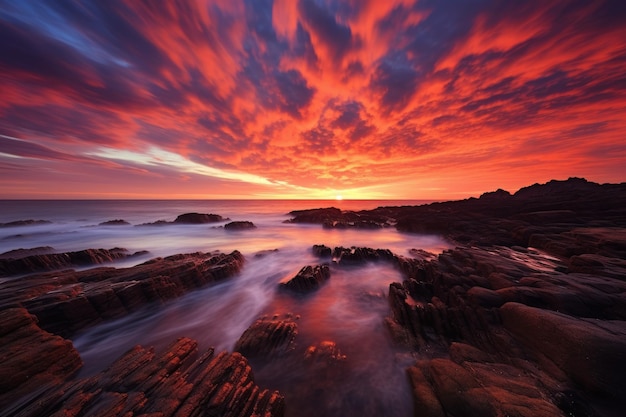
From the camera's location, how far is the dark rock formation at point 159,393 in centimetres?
415

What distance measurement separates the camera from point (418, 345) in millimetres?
7230

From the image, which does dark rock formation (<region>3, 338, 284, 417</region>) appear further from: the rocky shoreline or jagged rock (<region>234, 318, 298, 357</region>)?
jagged rock (<region>234, 318, 298, 357</region>)

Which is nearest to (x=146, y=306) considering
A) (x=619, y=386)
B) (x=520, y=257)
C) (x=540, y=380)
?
(x=540, y=380)

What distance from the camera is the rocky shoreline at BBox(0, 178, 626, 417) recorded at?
14.1ft

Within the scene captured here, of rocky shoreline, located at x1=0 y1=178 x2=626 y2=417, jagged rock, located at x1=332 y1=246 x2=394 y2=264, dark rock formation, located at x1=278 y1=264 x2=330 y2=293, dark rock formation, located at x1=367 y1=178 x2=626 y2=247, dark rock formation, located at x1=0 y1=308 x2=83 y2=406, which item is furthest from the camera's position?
jagged rock, located at x1=332 y1=246 x2=394 y2=264

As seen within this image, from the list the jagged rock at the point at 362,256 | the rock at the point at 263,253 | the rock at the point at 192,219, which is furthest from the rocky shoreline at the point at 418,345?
the rock at the point at 192,219

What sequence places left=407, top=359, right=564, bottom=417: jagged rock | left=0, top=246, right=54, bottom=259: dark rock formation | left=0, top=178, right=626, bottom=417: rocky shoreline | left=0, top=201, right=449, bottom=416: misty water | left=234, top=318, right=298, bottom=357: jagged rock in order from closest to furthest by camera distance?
left=407, top=359, right=564, bottom=417: jagged rock < left=0, top=178, right=626, bottom=417: rocky shoreline < left=0, top=201, right=449, bottom=416: misty water < left=234, top=318, right=298, bottom=357: jagged rock < left=0, top=246, right=54, bottom=259: dark rock formation

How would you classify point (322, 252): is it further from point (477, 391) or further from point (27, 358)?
point (27, 358)

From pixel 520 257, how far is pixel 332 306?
12.0 metres

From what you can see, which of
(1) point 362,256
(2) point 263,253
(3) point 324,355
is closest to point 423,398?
(3) point 324,355

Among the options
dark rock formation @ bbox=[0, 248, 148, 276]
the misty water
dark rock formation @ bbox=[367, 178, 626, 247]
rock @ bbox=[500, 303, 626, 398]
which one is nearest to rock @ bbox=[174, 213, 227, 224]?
dark rock formation @ bbox=[0, 248, 148, 276]

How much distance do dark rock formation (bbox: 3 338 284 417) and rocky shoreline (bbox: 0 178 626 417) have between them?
0.09ft

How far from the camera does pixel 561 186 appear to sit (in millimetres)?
33844

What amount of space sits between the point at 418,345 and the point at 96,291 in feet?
43.5
